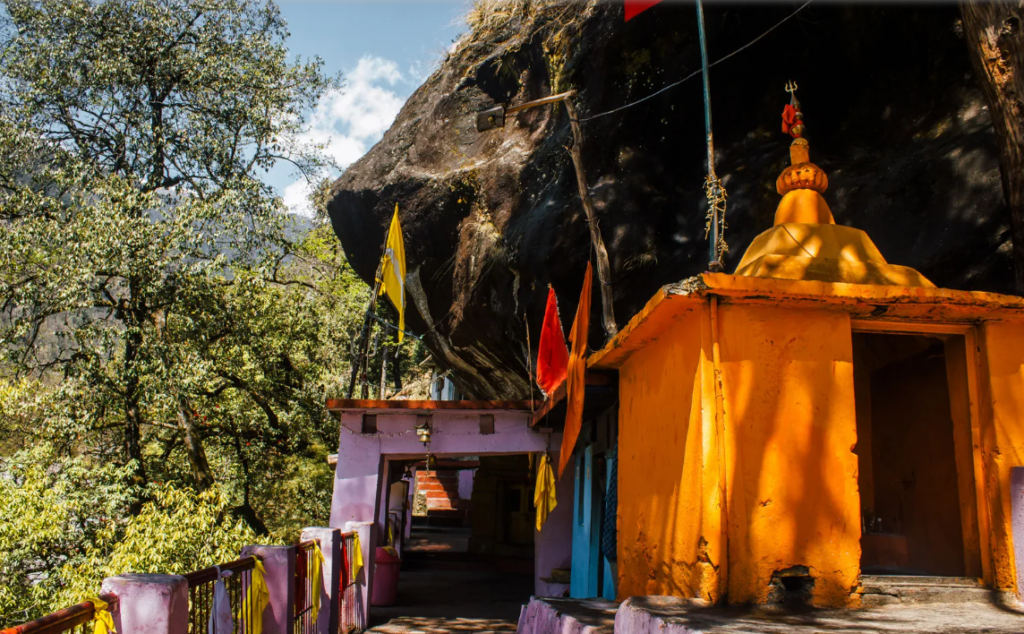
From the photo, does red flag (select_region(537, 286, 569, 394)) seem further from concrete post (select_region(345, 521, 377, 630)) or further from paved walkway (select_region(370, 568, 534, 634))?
paved walkway (select_region(370, 568, 534, 634))

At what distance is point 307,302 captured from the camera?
17.2 metres

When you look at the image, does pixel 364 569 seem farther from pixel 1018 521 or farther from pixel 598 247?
pixel 1018 521

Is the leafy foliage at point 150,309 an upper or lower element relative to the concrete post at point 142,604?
upper

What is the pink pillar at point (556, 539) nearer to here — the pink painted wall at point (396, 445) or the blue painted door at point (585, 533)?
the pink painted wall at point (396, 445)

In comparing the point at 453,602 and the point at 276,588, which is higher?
the point at 276,588

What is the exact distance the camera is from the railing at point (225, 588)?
4.62 metres

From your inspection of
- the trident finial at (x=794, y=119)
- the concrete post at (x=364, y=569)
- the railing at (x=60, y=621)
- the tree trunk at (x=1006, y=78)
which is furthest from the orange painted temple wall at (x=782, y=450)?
the concrete post at (x=364, y=569)

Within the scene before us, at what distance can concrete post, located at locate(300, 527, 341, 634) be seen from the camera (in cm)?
775

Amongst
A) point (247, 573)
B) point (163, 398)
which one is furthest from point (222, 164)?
point (247, 573)

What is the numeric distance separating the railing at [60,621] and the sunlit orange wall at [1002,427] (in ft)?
17.5

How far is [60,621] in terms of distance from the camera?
10.8ft

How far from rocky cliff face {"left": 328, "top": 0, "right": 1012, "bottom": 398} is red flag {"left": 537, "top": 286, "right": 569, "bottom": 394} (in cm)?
308

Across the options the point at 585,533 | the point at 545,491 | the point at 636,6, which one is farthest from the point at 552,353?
the point at 636,6

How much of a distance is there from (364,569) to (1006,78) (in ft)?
28.2
